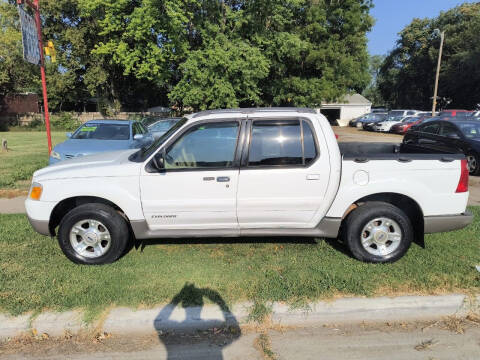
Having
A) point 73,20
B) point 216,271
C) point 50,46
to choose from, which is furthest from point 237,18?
point 216,271

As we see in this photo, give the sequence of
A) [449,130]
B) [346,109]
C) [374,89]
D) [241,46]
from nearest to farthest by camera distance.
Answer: [449,130]
[241,46]
[346,109]
[374,89]

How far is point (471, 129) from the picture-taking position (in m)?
A: 10.0

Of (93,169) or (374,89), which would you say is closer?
(93,169)

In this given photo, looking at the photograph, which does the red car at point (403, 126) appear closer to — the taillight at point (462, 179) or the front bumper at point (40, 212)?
the taillight at point (462, 179)

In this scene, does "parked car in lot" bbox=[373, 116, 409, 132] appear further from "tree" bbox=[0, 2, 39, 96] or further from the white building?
"tree" bbox=[0, 2, 39, 96]

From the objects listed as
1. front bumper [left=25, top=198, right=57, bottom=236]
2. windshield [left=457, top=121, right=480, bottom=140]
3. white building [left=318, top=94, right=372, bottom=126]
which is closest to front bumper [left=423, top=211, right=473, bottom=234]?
front bumper [left=25, top=198, right=57, bottom=236]

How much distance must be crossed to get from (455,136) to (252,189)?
8906 millimetres

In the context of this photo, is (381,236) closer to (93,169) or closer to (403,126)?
(93,169)

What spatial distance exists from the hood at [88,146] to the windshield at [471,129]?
9345mm

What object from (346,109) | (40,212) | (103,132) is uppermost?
(346,109)

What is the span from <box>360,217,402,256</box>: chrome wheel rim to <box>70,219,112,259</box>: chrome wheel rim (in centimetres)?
295

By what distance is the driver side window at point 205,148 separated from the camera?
12.6 ft

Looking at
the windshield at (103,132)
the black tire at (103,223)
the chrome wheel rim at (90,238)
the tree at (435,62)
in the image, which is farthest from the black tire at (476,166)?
the tree at (435,62)

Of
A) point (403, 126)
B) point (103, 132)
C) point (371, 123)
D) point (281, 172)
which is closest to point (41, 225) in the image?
point (281, 172)
